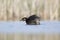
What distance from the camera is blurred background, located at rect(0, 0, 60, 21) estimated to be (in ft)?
13.2

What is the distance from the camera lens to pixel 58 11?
4.03 meters

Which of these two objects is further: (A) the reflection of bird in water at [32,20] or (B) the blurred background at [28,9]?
(B) the blurred background at [28,9]

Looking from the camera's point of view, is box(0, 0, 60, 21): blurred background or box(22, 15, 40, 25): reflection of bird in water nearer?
box(22, 15, 40, 25): reflection of bird in water

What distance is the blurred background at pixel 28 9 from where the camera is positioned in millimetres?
4020

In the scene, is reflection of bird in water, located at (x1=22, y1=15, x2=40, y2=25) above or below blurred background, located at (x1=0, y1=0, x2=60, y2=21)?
below

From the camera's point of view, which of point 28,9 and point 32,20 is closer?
point 32,20

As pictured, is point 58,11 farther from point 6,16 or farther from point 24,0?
point 6,16

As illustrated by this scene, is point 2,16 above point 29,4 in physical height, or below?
below

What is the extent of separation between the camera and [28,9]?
4.11 meters

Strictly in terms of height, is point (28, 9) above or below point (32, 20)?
above

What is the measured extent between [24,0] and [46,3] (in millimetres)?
474

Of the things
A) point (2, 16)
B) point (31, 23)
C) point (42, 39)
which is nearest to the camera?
point (42, 39)

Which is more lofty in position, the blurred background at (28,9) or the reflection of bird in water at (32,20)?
the blurred background at (28,9)

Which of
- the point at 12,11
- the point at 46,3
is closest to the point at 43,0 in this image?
the point at 46,3
